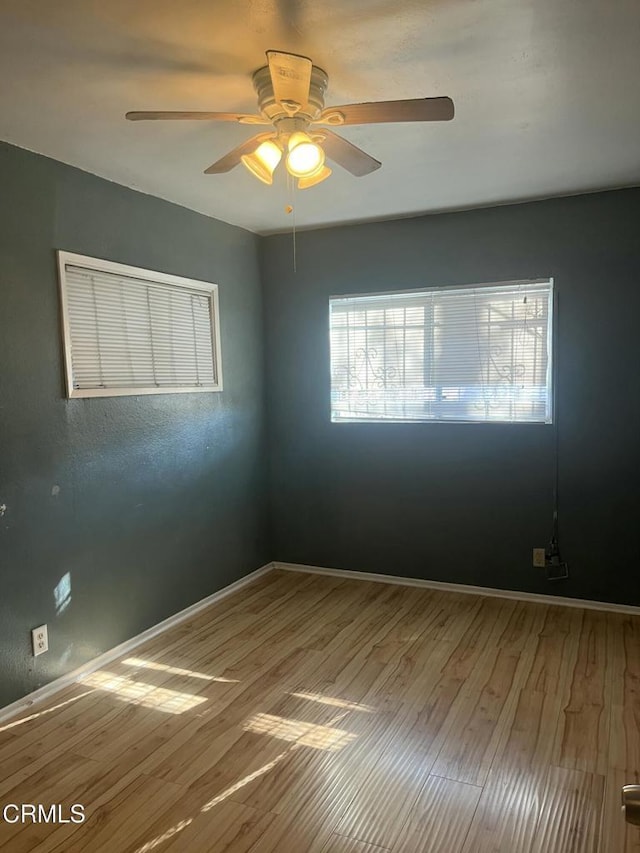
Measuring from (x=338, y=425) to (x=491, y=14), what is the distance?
2.79 metres

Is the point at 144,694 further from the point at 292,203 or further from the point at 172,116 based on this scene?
the point at 292,203

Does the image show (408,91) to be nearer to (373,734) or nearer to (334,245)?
(334,245)

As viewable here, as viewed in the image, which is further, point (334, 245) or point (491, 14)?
point (334, 245)

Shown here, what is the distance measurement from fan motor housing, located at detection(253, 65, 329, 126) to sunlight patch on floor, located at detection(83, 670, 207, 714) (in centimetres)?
238

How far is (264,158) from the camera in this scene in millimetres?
2051

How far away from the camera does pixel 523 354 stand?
360 cm

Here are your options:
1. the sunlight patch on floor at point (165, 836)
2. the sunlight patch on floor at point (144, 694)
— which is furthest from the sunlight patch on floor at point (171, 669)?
the sunlight patch on floor at point (165, 836)

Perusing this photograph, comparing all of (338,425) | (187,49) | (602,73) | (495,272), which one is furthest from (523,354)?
(187,49)

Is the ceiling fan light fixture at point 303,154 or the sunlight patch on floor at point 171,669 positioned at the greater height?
the ceiling fan light fixture at point 303,154

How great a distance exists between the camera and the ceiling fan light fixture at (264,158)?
6.64ft

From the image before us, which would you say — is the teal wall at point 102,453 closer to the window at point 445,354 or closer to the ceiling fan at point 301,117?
the window at point 445,354

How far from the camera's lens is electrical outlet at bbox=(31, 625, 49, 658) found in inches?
103

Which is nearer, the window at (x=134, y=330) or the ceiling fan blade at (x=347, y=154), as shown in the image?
the ceiling fan blade at (x=347, y=154)

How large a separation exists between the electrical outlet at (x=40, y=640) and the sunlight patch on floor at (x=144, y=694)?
0.96ft
